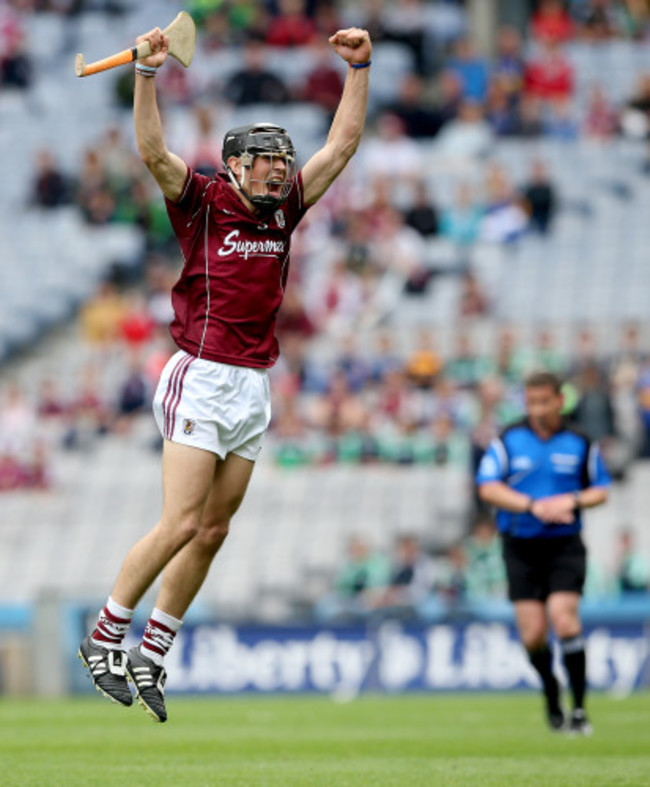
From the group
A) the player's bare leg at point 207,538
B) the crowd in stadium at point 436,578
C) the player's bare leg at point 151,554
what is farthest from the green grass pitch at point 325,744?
the crowd in stadium at point 436,578

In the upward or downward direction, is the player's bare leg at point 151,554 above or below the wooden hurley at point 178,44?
below

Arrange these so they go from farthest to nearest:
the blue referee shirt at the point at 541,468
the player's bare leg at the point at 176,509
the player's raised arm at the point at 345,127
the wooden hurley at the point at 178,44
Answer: the blue referee shirt at the point at 541,468
the player's raised arm at the point at 345,127
the player's bare leg at the point at 176,509
the wooden hurley at the point at 178,44

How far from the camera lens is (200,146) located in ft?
77.1

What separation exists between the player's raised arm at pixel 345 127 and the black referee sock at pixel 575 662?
14.0ft

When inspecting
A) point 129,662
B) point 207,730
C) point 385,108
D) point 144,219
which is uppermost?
point 385,108

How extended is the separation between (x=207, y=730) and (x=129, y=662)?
14.1 feet

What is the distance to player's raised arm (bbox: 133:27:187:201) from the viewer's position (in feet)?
27.4

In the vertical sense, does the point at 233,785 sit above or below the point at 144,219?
below

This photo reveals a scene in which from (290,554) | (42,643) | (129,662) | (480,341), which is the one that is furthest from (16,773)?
(480,341)

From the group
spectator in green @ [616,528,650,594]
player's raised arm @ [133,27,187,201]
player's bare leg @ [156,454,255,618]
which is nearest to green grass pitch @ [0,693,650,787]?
player's bare leg @ [156,454,255,618]

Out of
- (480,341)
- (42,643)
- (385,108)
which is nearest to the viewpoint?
(42,643)

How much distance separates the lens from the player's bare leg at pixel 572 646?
11.7m

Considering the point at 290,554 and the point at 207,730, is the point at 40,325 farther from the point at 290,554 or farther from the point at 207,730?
the point at 207,730

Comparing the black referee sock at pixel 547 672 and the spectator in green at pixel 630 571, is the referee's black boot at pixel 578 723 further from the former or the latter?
the spectator in green at pixel 630 571
